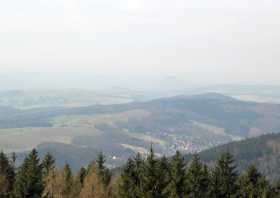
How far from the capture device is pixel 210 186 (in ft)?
158

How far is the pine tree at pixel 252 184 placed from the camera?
142 ft

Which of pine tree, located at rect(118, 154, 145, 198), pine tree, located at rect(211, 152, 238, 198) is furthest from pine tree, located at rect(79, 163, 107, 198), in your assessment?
pine tree, located at rect(211, 152, 238, 198)

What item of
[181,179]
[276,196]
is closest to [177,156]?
[181,179]

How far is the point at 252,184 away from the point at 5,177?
2932cm

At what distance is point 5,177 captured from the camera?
59031 mm

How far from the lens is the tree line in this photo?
39.7 meters

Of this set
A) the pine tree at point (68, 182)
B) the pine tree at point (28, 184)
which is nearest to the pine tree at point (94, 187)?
the pine tree at point (68, 182)

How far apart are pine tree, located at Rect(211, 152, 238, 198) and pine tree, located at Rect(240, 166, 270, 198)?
1.40 meters

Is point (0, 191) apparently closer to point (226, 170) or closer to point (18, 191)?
point (18, 191)

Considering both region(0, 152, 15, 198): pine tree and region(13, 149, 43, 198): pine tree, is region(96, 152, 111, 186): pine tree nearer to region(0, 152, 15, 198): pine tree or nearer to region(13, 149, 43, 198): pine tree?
region(13, 149, 43, 198): pine tree

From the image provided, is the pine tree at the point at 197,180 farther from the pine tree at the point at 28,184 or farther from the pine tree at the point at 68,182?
the pine tree at the point at 68,182

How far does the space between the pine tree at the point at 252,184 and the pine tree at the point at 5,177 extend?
87.0ft

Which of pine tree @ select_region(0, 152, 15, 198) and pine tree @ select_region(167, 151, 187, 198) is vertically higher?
pine tree @ select_region(167, 151, 187, 198)

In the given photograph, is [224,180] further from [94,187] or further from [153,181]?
[94,187]
